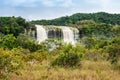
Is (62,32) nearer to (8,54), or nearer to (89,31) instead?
(89,31)

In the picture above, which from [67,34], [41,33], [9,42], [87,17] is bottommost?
[9,42]

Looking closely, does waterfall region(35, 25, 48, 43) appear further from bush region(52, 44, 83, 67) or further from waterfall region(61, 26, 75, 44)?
bush region(52, 44, 83, 67)

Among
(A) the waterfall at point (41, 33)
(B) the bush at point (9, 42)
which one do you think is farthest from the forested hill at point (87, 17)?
(B) the bush at point (9, 42)

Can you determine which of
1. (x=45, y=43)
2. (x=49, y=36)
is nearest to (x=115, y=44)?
(x=45, y=43)

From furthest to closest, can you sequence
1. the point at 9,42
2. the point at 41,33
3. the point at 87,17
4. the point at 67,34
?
the point at 87,17 < the point at 67,34 < the point at 41,33 < the point at 9,42

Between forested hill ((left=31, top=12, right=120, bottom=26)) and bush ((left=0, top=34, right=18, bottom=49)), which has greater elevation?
forested hill ((left=31, top=12, right=120, bottom=26))

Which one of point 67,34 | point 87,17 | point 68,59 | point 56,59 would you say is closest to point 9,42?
point 67,34

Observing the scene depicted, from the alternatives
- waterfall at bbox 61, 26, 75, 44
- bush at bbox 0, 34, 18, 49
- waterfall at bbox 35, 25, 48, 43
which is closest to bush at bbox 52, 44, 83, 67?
bush at bbox 0, 34, 18, 49

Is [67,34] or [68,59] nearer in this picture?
[68,59]

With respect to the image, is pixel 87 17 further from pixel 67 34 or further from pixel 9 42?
pixel 9 42

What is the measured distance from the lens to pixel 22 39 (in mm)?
41500

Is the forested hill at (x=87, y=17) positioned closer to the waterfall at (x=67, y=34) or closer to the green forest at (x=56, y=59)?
the green forest at (x=56, y=59)

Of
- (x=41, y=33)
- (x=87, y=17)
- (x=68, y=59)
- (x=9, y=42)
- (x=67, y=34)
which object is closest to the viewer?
(x=68, y=59)

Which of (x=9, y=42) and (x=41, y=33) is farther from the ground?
(x=41, y=33)
